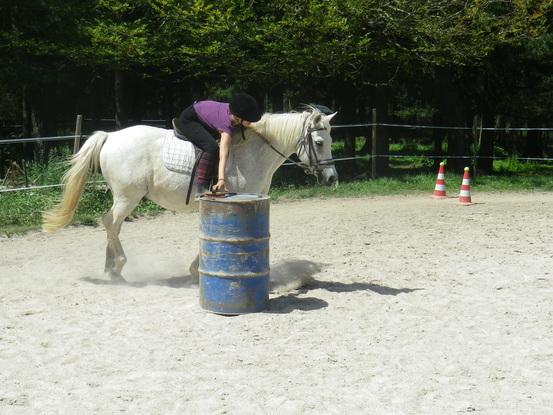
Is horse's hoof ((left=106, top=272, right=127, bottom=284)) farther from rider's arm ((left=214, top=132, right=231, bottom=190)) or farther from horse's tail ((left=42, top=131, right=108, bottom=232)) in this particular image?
rider's arm ((left=214, top=132, right=231, bottom=190))

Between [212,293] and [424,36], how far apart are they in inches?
509

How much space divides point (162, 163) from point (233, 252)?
169 centimetres

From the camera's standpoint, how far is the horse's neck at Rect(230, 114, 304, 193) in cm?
729

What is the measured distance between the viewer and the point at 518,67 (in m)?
20.5

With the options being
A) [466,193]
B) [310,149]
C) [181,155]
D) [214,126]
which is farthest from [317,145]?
[466,193]

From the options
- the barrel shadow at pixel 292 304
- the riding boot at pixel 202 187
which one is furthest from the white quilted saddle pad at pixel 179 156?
the barrel shadow at pixel 292 304

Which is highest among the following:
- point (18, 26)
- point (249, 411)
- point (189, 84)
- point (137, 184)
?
point (18, 26)

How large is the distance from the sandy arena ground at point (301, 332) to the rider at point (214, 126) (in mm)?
1229

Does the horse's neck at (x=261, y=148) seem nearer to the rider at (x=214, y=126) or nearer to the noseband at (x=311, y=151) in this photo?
the noseband at (x=311, y=151)

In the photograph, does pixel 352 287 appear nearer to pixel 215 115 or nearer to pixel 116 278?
pixel 215 115

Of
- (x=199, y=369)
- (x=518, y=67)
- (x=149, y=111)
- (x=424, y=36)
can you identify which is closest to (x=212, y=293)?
(x=199, y=369)

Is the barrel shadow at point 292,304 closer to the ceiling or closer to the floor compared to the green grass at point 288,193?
closer to the floor

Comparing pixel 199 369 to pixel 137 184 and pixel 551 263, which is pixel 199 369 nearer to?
pixel 137 184

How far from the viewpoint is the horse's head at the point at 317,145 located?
7.20m
